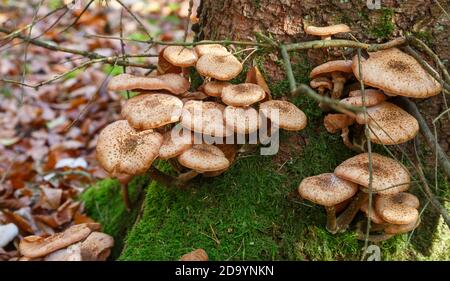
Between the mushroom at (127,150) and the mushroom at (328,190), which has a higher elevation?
the mushroom at (127,150)

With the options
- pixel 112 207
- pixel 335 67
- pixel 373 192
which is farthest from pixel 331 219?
pixel 112 207

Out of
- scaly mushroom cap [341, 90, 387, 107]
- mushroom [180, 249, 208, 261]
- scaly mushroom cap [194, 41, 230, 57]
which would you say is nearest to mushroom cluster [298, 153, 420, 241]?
scaly mushroom cap [341, 90, 387, 107]

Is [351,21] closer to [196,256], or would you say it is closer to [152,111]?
Answer: [152,111]

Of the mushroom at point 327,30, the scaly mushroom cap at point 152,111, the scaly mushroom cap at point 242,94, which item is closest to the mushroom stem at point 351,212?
the scaly mushroom cap at point 242,94

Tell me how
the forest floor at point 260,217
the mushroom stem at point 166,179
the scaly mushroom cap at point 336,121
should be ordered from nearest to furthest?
the scaly mushroom cap at point 336,121 < the forest floor at point 260,217 < the mushroom stem at point 166,179

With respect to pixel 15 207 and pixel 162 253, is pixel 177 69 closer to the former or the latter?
pixel 162 253

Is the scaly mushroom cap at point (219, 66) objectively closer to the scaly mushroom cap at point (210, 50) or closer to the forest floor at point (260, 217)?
the scaly mushroom cap at point (210, 50)

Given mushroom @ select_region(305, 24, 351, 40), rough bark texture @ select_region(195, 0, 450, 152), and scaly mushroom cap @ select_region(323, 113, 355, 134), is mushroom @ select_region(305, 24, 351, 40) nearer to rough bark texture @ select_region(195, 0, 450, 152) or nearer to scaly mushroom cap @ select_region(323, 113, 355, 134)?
rough bark texture @ select_region(195, 0, 450, 152)
